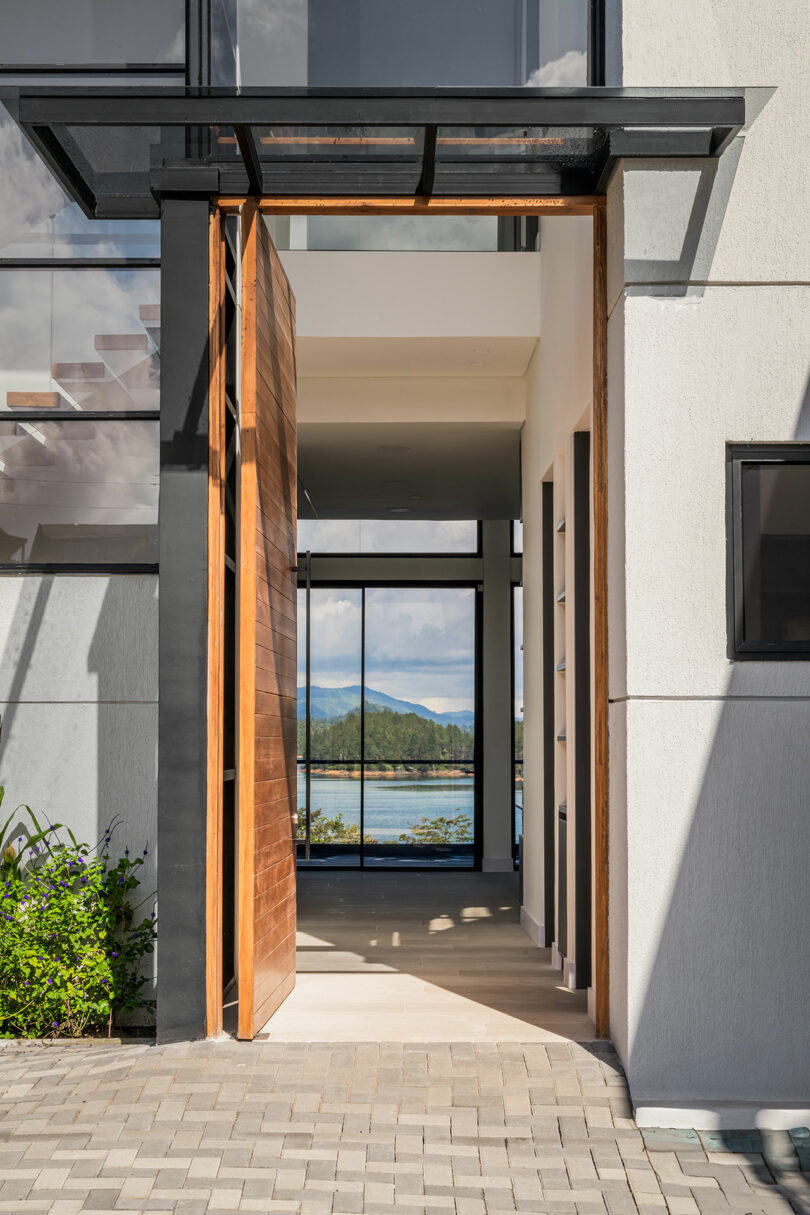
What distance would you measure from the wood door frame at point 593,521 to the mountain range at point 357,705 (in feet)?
25.6

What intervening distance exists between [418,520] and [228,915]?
298 inches

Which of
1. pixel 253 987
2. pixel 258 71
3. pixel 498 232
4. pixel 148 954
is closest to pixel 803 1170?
pixel 253 987

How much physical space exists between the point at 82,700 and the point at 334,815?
725cm

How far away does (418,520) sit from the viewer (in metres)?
12.5

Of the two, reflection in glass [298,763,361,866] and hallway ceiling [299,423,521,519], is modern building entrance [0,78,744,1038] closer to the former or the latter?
hallway ceiling [299,423,521,519]

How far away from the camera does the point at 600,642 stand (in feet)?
15.7

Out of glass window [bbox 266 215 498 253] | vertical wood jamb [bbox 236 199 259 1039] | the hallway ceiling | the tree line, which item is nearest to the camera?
vertical wood jamb [bbox 236 199 259 1039]

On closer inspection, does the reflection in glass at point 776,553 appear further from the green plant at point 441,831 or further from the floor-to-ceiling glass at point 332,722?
the green plant at point 441,831

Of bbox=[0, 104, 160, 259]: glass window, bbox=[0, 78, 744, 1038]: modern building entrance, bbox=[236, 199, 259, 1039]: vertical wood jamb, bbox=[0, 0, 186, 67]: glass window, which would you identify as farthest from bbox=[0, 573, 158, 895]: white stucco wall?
bbox=[0, 0, 186, 67]: glass window

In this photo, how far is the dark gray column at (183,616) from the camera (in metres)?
4.62

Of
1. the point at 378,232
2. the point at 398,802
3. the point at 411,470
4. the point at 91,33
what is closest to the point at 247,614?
the point at 91,33

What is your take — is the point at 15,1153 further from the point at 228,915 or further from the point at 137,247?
the point at 137,247

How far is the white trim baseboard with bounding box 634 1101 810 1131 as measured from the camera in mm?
4023

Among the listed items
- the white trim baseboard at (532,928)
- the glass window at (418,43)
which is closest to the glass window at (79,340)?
the glass window at (418,43)
